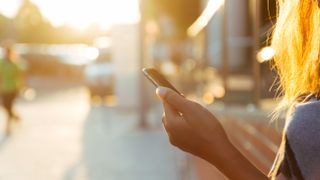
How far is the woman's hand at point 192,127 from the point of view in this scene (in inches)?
65.3

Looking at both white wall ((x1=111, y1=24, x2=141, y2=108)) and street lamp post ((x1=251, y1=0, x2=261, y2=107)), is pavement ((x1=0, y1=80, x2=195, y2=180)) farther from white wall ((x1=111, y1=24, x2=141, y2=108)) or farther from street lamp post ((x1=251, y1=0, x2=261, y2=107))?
street lamp post ((x1=251, y1=0, x2=261, y2=107))

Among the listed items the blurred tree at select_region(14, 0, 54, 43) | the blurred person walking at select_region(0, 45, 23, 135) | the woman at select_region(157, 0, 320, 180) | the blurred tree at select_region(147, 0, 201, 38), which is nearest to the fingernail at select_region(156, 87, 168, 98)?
the woman at select_region(157, 0, 320, 180)

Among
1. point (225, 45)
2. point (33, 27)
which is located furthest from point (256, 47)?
point (33, 27)

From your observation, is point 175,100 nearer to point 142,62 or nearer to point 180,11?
point 142,62

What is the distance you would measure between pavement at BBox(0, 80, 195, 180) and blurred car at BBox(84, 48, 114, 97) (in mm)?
2195

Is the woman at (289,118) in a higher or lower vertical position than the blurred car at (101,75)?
higher

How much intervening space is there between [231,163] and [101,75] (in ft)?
61.6

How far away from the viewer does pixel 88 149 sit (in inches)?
435

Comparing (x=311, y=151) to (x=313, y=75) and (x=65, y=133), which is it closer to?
(x=313, y=75)

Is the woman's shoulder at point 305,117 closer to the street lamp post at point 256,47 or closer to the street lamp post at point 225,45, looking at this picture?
the street lamp post at point 256,47

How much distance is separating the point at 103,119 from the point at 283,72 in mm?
13515

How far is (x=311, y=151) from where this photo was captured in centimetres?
147

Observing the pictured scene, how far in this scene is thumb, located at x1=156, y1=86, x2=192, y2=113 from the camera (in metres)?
1.67

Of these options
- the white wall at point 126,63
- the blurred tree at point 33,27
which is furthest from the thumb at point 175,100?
the blurred tree at point 33,27
